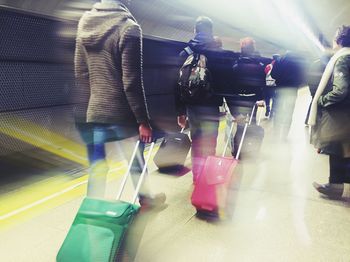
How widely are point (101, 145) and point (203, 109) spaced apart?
136 centimetres

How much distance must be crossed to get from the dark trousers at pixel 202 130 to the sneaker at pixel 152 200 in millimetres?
534

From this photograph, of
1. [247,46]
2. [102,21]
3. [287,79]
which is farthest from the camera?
[287,79]

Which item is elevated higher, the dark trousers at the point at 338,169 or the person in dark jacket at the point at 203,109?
the person in dark jacket at the point at 203,109

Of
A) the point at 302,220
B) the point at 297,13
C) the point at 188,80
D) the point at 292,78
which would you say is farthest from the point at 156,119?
the point at 297,13

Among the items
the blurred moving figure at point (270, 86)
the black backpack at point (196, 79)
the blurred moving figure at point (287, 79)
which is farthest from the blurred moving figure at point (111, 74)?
the blurred moving figure at point (287, 79)

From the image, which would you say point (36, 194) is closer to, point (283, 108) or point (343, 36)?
point (343, 36)

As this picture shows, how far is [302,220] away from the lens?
3.26m

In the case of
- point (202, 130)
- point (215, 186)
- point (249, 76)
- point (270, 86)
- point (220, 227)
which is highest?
point (249, 76)

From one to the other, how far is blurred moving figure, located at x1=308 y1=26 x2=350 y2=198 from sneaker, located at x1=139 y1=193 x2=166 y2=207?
1821mm

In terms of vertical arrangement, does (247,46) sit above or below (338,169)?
above

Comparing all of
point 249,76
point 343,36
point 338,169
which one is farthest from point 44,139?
point 343,36

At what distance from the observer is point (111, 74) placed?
2475 millimetres

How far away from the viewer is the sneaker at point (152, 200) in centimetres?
325

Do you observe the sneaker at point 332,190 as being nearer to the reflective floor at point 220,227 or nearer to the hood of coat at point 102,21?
the reflective floor at point 220,227
